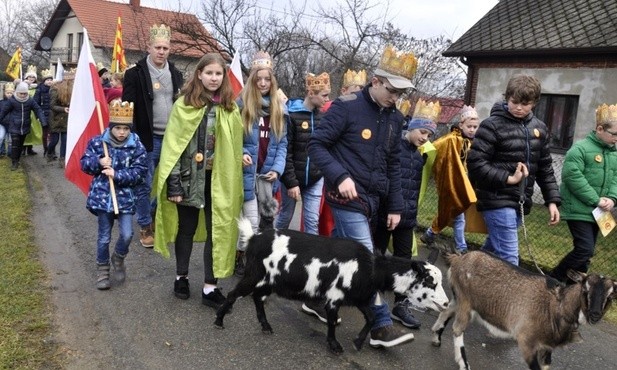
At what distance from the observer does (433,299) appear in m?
3.88

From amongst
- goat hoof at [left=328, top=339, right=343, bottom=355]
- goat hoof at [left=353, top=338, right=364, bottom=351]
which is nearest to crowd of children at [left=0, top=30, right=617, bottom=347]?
goat hoof at [left=353, top=338, right=364, bottom=351]

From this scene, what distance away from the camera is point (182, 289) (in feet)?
16.1

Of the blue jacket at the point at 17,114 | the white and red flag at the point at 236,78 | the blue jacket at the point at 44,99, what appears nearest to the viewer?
the white and red flag at the point at 236,78

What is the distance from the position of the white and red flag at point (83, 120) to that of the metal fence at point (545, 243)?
4753 mm

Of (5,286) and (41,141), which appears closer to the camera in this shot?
(5,286)

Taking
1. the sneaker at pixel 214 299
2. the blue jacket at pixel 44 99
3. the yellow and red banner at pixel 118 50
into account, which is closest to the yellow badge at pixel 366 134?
the sneaker at pixel 214 299

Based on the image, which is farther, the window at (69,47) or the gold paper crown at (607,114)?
the window at (69,47)

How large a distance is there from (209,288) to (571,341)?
114 inches

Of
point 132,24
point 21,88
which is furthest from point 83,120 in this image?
point 132,24

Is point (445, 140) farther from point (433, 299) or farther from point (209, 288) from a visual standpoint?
point (209, 288)

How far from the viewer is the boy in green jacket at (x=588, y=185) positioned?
5.13 meters

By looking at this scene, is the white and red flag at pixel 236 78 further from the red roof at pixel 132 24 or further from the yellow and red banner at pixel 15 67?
the yellow and red banner at pixel 15 67

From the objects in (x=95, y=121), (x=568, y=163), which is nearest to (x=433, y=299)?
(x=568, y=163)

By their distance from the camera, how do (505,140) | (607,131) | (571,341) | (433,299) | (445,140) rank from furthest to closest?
(445,140), (607,131), (505,140), (433,299), (571,341)
